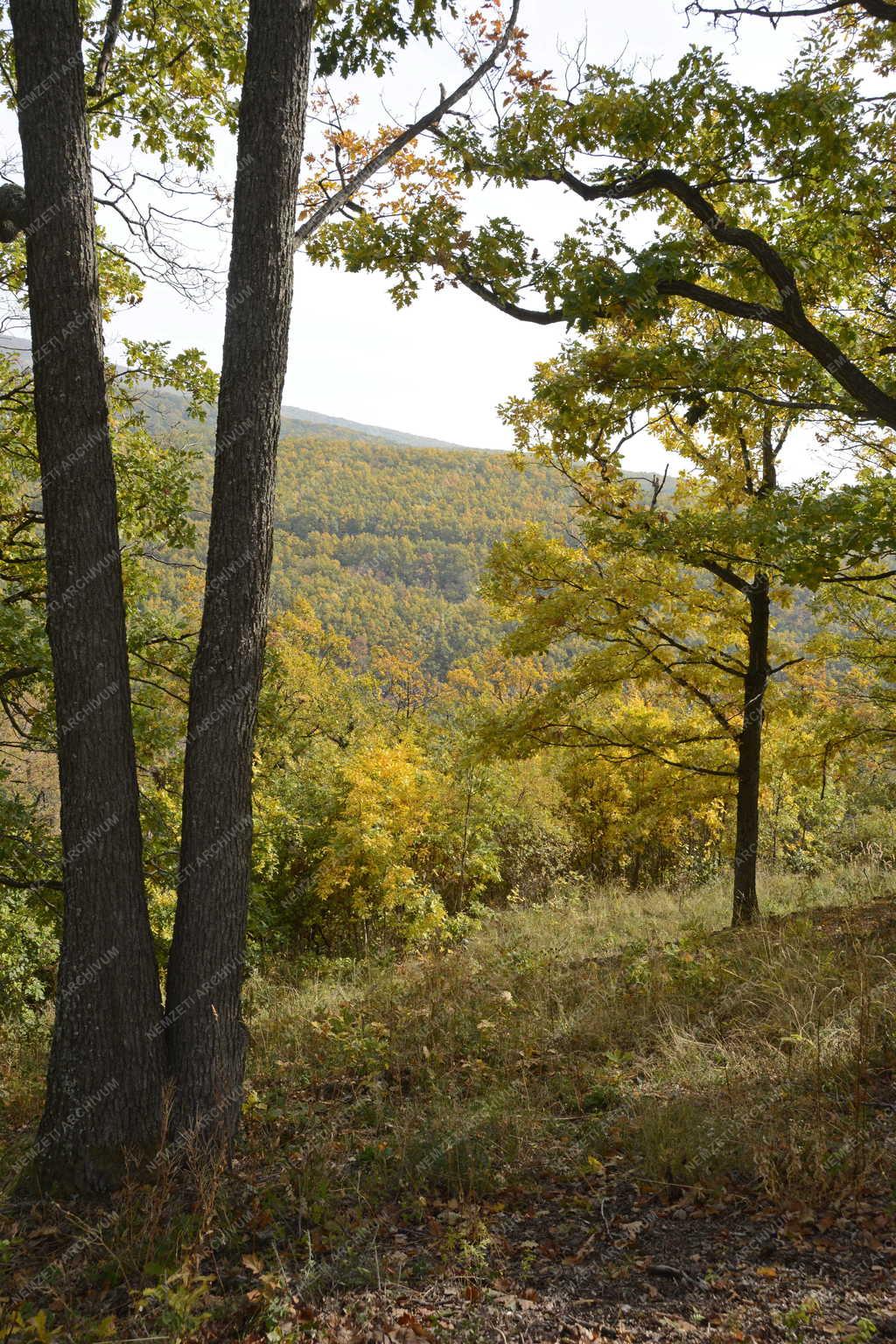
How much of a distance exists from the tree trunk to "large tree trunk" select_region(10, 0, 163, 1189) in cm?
650

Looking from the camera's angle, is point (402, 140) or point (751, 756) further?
point (751, 756)

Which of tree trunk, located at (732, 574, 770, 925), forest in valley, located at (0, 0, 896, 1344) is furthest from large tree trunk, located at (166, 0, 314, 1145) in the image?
tree trunk, located at (732, 574, 770, 925)

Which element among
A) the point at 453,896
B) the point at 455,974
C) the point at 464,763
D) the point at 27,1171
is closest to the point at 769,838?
the point at 453,896

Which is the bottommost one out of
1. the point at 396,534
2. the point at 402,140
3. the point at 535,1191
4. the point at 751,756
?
the point at 535,1191

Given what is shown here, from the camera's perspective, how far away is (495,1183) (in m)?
3.46

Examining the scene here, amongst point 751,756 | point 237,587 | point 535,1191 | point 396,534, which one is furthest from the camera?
point 396,534

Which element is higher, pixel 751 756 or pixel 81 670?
pixel 81 670

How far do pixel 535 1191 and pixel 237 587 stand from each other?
3.06m

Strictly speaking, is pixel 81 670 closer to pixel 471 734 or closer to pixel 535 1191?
pixel 535 1191

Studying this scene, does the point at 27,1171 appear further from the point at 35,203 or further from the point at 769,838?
the point at 769,838

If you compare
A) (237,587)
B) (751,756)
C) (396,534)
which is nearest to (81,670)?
(237,587)

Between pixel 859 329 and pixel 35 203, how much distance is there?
5.13m

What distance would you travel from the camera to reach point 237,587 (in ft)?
12.7

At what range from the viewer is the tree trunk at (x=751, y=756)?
8.37 m
